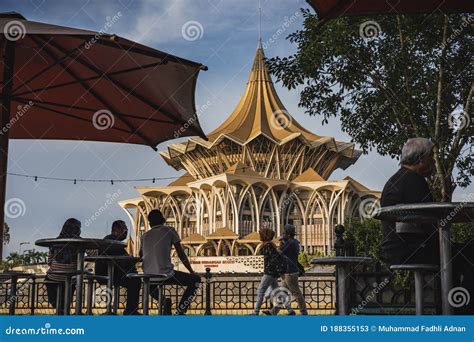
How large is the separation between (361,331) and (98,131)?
5.66m

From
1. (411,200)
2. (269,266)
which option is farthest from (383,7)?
(269,266)

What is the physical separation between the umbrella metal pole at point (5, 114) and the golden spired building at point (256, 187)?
46.8 meters

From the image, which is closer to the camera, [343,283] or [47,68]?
[343,283]

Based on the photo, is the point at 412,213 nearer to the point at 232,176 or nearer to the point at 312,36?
the point at 312,36

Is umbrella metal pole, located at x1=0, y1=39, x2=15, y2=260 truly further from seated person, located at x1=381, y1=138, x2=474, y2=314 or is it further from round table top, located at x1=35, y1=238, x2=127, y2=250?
seated person, located at x1=381, y1=138, x2=474, y2=314

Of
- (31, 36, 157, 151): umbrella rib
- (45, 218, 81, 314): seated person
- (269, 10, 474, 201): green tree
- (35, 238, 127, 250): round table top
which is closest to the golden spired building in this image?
(269, 10, 474, 201): green tree

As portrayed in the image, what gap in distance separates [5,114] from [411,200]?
4303 millimetres

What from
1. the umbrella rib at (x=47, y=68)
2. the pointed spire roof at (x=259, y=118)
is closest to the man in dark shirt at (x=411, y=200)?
the umbrella rib at (x=47, y=68)

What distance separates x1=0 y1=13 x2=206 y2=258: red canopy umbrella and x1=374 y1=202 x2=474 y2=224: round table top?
3408mm

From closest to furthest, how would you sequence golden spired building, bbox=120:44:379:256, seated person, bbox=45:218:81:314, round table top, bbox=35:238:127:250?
1. round table top, bbox=35:238:127:250
2. seated person, bbox=45:218:81:314
3. golden spired building, bbox=120:44:379:256

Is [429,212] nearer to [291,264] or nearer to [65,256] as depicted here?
[65,256]

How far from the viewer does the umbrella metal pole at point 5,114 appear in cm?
601

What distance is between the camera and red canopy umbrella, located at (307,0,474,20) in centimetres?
532

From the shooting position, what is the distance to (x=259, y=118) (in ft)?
197
